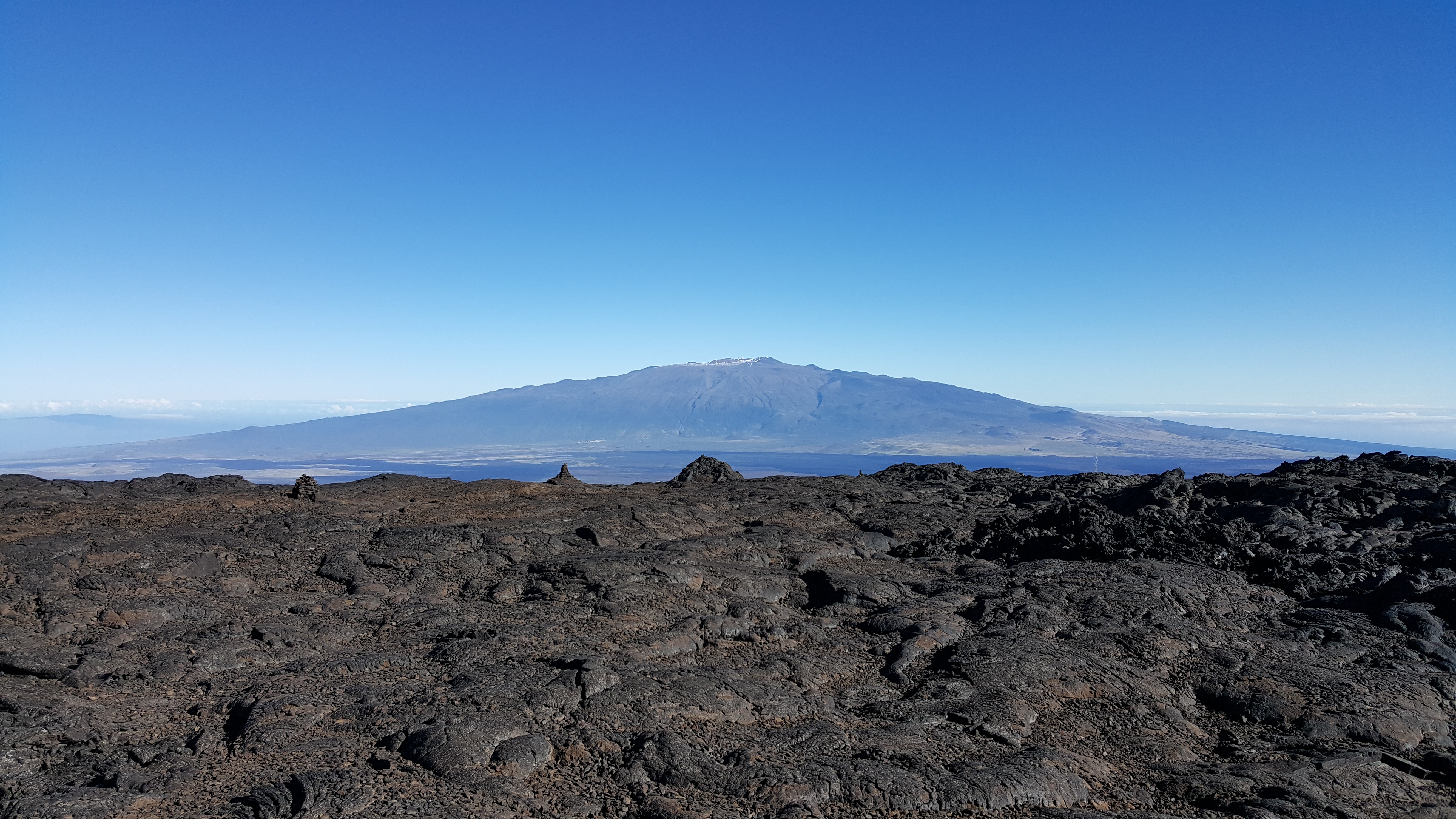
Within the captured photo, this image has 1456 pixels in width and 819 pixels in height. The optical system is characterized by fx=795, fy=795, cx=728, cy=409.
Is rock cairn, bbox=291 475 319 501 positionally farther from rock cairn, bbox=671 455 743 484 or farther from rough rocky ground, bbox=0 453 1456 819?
rock cairn, bbox=671 455 743 484

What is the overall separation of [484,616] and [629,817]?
5.35m

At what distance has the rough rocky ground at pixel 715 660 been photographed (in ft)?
20.5

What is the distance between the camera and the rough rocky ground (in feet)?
20.5

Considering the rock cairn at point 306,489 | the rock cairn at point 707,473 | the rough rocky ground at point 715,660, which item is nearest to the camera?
the rough rocky ground at point 715,660

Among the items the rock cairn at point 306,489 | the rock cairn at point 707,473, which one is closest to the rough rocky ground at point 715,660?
the rock cairn at point 306,489

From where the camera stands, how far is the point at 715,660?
9.29m

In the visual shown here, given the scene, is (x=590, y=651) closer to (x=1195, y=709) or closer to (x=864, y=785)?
(x=864, y=785)

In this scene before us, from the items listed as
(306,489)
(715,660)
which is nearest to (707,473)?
(306,489)

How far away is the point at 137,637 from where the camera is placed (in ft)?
30.1

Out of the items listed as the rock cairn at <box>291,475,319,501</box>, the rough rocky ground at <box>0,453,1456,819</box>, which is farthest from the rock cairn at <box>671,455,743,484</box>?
the rock cairn at <box>291,475,319,501</box>

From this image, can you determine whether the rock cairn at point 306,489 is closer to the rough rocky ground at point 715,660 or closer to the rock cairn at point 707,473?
the rough rocky ground at point 715,660

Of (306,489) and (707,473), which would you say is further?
(707,473)

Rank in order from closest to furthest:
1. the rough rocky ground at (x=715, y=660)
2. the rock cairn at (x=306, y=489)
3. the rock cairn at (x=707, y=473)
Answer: the rough rocky ground at (x=715, y=660)
the rock cairn at (x=306, y=489)
the rock cairn at (x=707, y=473)

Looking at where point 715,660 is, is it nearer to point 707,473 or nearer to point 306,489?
point 306,489
